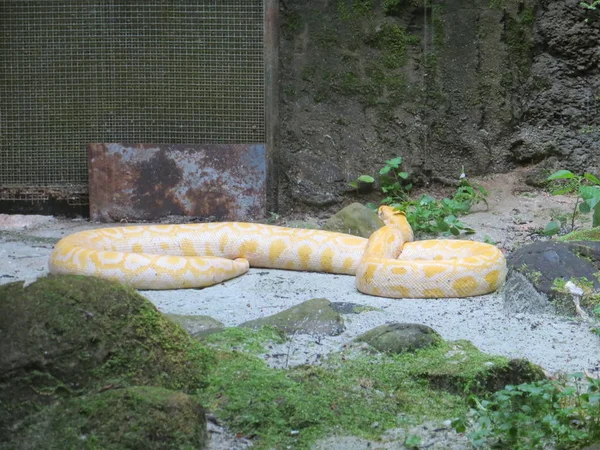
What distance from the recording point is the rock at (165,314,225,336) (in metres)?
4.65

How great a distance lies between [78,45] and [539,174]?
19.2 ft

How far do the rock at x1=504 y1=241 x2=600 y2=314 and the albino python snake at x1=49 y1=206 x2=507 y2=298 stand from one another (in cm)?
39

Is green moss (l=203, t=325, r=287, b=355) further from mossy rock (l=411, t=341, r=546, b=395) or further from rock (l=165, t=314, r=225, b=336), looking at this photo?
mossy rock (l=411, t=341, r=546, b=395)

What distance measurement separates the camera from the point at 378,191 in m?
9.59

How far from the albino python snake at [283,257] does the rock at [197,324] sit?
1.45 metres

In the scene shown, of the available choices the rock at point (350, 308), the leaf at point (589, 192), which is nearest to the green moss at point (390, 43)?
the leaf at point (589, 192)

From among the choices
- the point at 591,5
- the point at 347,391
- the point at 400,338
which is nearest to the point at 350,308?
the point at 400,338

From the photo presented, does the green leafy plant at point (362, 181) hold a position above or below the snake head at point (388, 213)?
above

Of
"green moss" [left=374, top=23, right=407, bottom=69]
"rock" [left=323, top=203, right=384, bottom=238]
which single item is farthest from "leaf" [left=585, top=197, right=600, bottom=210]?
"green moss" [left=374, top=23, right=407, bottom=69]

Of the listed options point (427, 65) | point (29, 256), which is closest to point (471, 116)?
point (427, 65)

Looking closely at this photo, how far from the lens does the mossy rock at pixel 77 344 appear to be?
3199 mm

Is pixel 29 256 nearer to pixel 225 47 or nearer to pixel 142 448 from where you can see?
pixel 225 47

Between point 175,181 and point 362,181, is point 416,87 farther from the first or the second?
point 175,181

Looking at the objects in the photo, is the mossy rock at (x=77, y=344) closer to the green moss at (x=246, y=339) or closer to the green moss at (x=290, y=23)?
the green moss at (x=246, y=339)
